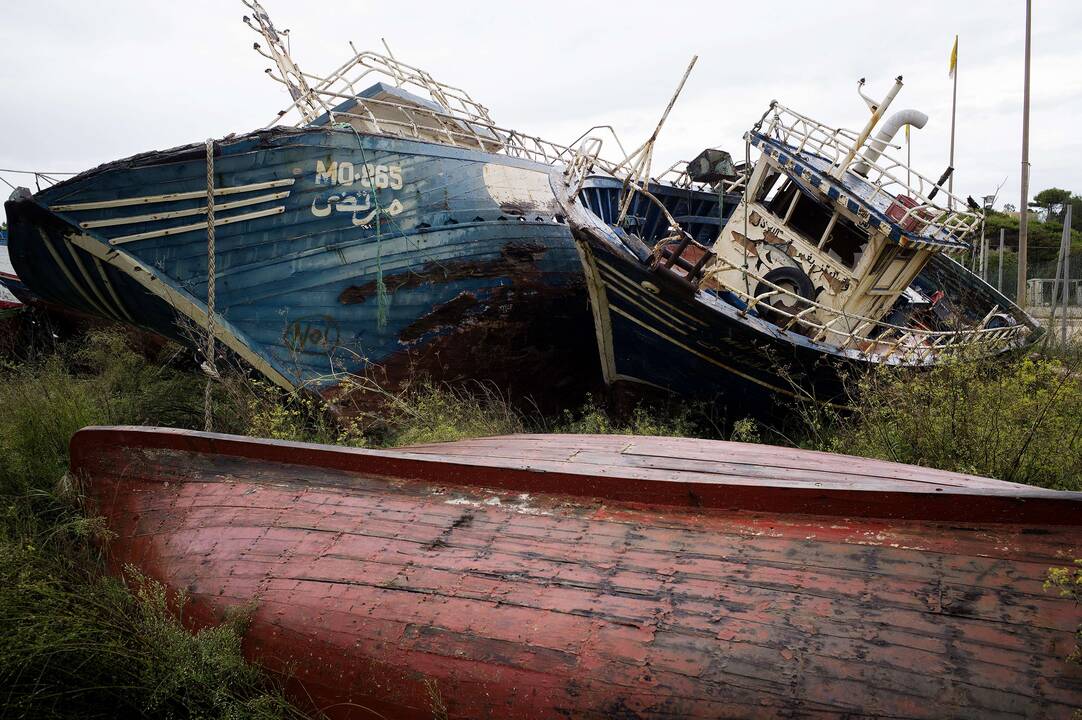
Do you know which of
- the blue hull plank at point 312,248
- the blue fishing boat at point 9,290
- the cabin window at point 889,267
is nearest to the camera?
the blue hull plank at point 312,248

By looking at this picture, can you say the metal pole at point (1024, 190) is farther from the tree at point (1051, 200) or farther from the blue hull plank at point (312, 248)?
the tree at point (1051, 200)

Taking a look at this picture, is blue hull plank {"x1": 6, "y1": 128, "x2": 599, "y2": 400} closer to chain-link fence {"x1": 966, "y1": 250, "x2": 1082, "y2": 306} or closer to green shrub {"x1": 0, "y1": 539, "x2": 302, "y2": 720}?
green shrub {"x1": 0, "y1": 539, "x2": 302, "y2": 720}

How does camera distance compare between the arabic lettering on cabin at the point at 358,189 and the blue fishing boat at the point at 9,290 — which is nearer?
the arabic lettering on cabin at the point at 358,189

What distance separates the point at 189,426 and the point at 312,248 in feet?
6.84

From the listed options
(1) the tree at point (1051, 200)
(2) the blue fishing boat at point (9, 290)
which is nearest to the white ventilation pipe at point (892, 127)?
(2) the blue fishing boat at point (9, 290)

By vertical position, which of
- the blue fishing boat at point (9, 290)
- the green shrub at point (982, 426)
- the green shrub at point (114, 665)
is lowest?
the green shrub at point (982, 426)

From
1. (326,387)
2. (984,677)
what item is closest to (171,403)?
(326,387)

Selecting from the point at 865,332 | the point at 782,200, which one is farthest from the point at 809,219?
the point at 865,332

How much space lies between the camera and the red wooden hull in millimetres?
2080

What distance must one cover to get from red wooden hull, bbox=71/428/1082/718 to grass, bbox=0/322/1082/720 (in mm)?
235

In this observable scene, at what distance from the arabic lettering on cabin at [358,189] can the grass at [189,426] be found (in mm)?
1829

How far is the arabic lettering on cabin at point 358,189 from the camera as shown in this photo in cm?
698

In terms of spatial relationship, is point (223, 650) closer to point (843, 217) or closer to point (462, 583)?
point (462, 583)

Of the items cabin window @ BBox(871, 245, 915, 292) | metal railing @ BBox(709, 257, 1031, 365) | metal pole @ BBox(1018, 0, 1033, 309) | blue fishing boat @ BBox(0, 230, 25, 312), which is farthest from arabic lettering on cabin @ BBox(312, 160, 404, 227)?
metal pole @ BBox(1018, 0, 1033, 309)
